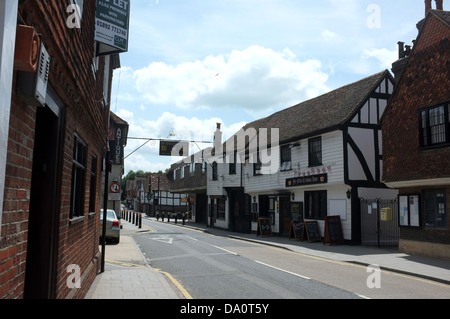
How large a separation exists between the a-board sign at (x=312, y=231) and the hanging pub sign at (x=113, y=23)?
627 inches

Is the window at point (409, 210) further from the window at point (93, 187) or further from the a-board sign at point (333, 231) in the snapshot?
the window at point (93, 187)

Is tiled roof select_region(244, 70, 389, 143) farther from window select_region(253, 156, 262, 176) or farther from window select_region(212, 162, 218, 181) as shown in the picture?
window select_region(212, 162, 218, 181)

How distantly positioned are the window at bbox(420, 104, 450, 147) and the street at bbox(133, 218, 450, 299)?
18.8 ft

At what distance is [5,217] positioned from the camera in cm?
257

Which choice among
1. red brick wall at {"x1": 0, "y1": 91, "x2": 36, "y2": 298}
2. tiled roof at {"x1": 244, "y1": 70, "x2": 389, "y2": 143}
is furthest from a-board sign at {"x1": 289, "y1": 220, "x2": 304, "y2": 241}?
red brick wall at {"x1": 0, "y1": 91, "x2": 36, "y2": 298}

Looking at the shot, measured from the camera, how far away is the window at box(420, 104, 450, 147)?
14625 mm

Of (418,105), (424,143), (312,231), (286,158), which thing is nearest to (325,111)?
(286,158)

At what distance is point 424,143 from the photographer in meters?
15.6

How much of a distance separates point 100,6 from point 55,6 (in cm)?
400

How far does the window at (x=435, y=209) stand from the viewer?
14883 millimetres

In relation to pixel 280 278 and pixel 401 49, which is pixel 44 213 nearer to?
pixel 280 278

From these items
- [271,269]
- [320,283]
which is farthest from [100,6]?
[271,269]

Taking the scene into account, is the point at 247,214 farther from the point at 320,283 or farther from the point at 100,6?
the point at 100,6

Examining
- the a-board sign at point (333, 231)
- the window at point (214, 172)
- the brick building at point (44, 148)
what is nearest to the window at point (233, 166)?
the window at point (214, 172)
